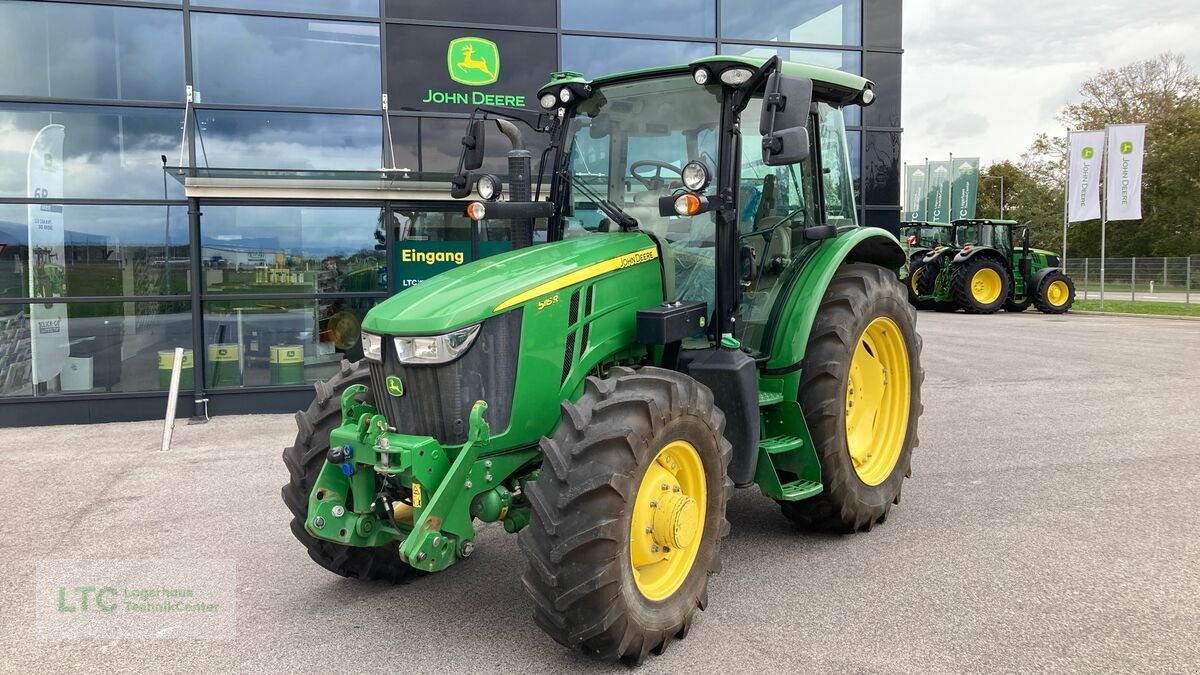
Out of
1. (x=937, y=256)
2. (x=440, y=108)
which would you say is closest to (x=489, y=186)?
(x=440, y=108)

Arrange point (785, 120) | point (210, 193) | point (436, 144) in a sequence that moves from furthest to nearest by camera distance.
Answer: point (436, 144) → point (210, 193) → point (785, 120)

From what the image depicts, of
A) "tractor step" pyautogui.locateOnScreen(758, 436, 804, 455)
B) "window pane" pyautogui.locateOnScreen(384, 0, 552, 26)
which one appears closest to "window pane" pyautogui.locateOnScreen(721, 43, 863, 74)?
"window pane" pyautogui.locateOnScreen(384, 0, 552, 26)

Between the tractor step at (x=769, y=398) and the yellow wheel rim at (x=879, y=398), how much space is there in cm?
82

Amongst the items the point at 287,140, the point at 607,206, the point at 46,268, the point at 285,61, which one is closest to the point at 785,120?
the point at 607,206

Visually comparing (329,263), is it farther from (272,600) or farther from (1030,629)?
(1030,629)

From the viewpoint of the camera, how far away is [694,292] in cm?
435

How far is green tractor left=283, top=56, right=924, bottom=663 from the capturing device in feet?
10.7

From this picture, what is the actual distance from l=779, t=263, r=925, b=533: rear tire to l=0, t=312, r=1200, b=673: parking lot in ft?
0.54

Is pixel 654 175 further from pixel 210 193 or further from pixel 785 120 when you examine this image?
pixel 210 193

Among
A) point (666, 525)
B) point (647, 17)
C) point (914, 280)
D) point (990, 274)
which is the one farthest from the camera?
point (914, 280)

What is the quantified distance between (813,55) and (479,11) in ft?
16.1

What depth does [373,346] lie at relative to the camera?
3.60 meters

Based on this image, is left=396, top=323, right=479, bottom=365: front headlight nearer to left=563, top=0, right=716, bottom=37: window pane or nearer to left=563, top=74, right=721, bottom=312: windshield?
left=563, top=74, right=721, bottom=312: windshield

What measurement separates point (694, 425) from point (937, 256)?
20289mm
